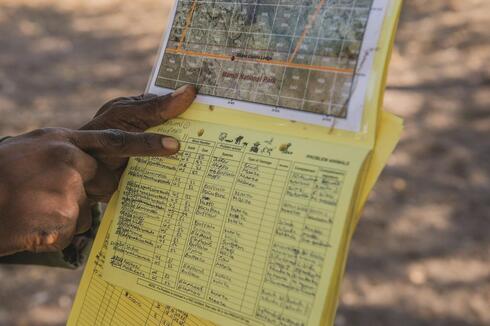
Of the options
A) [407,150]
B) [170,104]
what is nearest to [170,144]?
[170,104]

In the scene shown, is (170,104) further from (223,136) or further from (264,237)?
(264,237)

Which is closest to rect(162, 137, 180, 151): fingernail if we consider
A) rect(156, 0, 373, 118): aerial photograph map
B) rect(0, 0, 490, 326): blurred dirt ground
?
rect(156, 0, 373, 118): aerial photograph map

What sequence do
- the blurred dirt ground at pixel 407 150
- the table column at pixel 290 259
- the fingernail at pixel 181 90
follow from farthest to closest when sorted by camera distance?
1. the blurred dirt ground at pixel 407 150
2. the fingernail at pixel 181 90
3. the table column at pixel 290 259

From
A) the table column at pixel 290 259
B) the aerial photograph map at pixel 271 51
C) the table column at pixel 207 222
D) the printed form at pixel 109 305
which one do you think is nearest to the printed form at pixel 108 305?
the printed form at pixel 109 305

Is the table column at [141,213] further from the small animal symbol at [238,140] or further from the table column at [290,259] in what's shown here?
→ the table column at [290,259]

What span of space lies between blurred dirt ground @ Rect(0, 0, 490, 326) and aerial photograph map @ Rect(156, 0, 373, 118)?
1.47 metres

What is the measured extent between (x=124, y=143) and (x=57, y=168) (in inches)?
5.4

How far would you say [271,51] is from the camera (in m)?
0.97

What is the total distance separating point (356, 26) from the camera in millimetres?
880

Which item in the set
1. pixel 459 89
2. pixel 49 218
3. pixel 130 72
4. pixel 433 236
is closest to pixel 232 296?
pixel 49 218

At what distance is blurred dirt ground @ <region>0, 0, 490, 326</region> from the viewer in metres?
2.18

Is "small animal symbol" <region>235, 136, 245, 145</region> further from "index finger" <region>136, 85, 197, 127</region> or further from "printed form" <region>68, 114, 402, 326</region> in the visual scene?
"printed form" <region>68, 114, 402, 326</region>

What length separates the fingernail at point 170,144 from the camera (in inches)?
40.1

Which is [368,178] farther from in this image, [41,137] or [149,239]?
[41,137]
